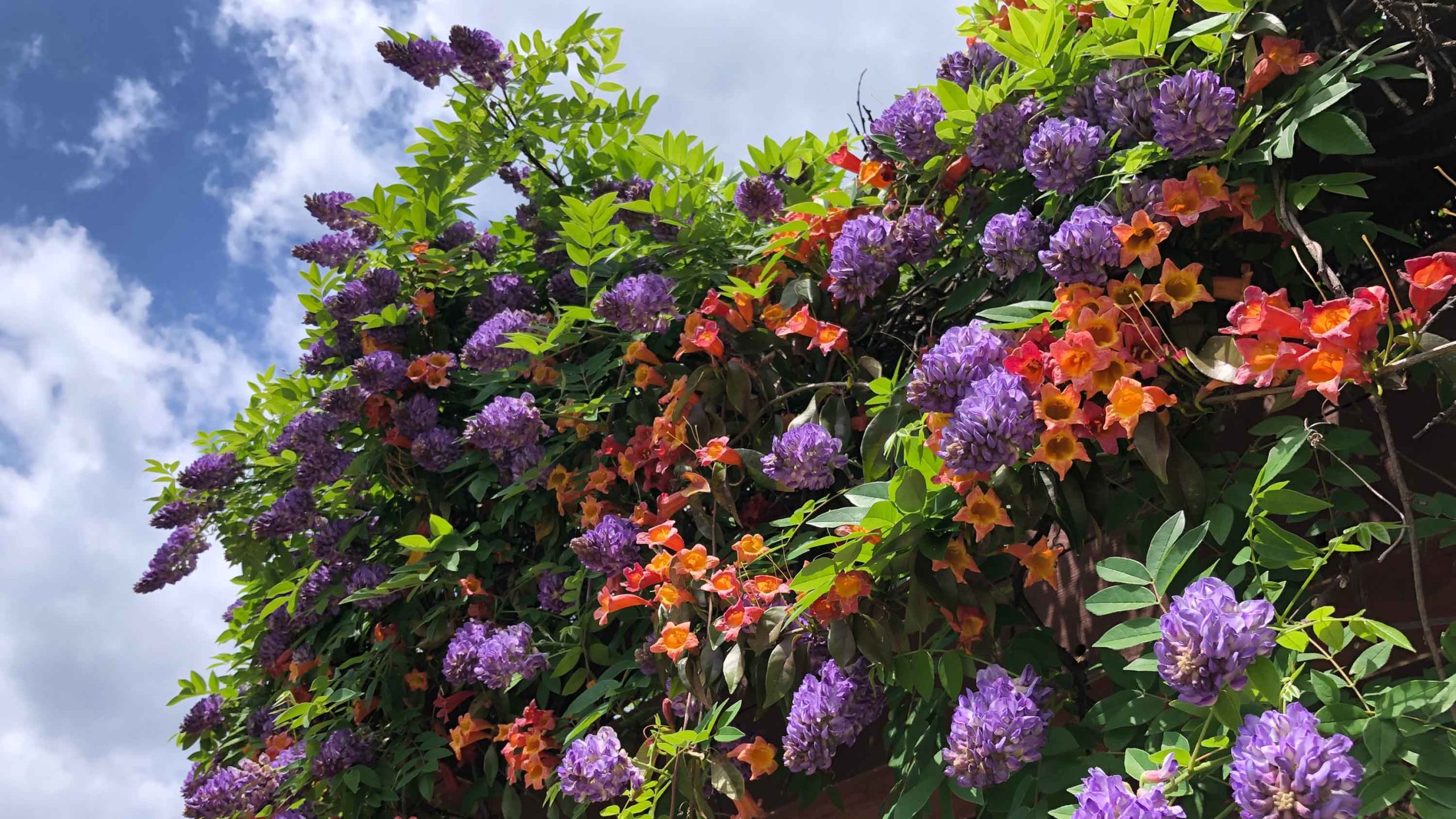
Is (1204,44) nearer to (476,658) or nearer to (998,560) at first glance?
(998,560)

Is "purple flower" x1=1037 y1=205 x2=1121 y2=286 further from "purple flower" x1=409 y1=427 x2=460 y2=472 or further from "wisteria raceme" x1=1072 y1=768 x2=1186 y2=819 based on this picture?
"purple flower" x1=409 y1=427 x2=460 y2=472

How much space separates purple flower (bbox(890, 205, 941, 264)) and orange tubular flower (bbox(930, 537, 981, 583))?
55 cm

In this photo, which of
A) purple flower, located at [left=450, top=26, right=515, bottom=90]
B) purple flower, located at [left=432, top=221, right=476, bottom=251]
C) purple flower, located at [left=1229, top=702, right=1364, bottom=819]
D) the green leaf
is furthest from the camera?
purple flower, located at [left=432, top=221, right=476, bottom=251]

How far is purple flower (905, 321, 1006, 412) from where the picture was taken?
4.48 ft

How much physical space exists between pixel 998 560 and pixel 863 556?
0.80 feet

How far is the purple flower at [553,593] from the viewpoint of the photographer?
7.40 feet

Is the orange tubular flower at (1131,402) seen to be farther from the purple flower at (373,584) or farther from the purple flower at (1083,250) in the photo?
the purple flower at (373,584)

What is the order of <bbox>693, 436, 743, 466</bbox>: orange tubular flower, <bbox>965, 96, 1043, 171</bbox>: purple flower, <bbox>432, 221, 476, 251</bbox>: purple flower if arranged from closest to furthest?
<bbox>965, 96, 1043, 171</bbox>: purple flower, <bbox>693, 436, 743, 466</bbox>: orange tubular flower, <bbox>432, 221, 476, 251</bbox>: purple flower

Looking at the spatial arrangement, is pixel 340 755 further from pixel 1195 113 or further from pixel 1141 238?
pixel 1195 113

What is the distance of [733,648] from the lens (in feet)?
5.49

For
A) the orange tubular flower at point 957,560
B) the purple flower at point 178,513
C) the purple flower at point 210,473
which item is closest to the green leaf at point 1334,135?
the orange tubular flower at point 957,560

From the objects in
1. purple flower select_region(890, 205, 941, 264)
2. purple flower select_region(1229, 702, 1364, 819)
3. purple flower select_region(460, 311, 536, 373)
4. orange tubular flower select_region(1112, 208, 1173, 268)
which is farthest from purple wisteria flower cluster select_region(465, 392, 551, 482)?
purple flower select_region(1229, 702, 1364, 819)

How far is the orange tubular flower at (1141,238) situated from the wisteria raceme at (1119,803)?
27.1 inches

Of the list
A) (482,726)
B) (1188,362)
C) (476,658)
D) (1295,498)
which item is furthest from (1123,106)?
(482,726)
